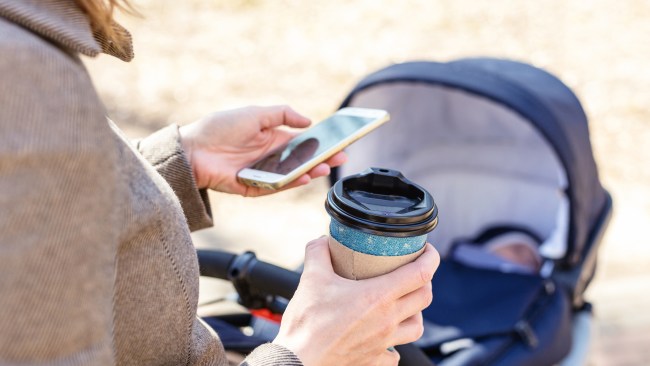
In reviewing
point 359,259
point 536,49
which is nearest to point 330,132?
point 359,259

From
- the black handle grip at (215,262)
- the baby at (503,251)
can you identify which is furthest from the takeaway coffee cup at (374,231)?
the baby at (503,251)

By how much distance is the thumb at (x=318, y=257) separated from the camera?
2.96ft

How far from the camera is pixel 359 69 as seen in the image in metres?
5.09

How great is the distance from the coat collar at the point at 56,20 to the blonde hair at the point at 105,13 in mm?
11

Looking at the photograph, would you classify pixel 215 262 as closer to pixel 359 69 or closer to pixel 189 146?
pixel 189 146

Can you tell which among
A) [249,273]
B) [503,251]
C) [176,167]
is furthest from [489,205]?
[176,167]

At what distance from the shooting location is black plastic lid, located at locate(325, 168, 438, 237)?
0.85 metres

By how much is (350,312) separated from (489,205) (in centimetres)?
150

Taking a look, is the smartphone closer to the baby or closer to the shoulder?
the shoulder

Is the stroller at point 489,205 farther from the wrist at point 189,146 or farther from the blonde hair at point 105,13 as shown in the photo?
the blonde hair at point 105,13

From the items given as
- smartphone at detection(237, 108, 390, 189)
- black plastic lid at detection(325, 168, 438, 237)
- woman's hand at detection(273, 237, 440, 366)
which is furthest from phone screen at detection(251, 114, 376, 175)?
woman's hand at detection(273, 237, 440, 366)

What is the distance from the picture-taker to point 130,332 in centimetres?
80

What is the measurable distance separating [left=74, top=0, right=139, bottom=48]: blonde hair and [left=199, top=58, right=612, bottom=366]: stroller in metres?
0.62

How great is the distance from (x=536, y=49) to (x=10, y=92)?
5.40 m
